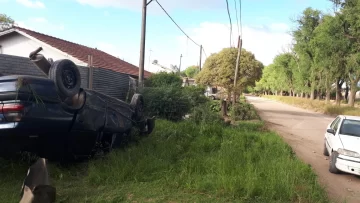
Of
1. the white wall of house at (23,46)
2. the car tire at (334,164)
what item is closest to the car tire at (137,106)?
the car tire at (334,164)

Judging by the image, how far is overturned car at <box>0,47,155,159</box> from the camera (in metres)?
4.31

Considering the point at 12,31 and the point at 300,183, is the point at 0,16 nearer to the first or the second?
the point at 12,31

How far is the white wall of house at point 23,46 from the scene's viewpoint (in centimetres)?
1609

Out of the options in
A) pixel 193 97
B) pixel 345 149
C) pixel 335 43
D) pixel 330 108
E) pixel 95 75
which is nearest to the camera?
pixel 345 149

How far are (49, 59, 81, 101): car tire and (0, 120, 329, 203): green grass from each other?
1452 millimetres

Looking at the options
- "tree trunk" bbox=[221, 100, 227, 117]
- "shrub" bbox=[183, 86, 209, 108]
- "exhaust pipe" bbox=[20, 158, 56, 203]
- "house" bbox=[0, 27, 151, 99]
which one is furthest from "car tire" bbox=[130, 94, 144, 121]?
"tree trunk" bbox=[221, 100, 227, 117]

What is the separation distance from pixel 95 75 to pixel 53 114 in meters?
7.07

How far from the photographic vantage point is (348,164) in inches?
291

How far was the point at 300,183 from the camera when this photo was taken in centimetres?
555

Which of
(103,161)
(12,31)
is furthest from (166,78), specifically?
(103,161)

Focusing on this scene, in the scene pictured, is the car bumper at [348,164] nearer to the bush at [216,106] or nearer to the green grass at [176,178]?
the green grass at [176,178]

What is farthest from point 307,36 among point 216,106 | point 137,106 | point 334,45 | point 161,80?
point 137,106

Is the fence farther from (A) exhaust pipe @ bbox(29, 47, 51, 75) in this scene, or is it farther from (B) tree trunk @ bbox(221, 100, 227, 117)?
(B) tree trunk @ bbox(221, 100, 227, 117)

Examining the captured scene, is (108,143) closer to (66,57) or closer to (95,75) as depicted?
(95,75)
